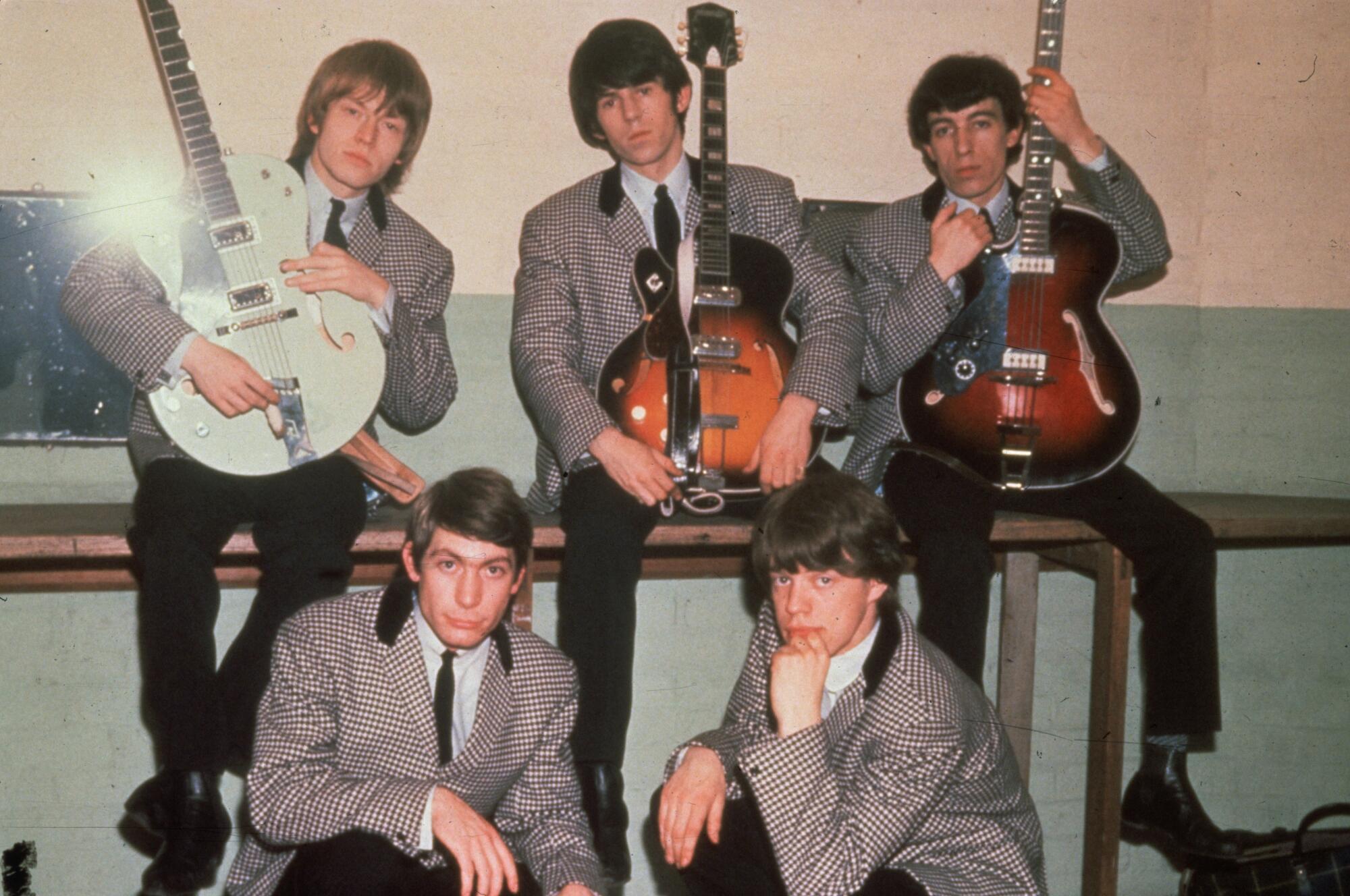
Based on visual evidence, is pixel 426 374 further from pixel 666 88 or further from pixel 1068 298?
pixel 1068 298

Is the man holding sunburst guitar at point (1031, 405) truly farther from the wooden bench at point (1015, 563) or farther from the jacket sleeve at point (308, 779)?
the jacket sleeve at point (308, 779)

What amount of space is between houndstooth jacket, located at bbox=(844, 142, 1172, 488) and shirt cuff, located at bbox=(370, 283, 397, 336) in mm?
1103

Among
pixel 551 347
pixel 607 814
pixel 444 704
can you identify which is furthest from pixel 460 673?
pixel 551 347

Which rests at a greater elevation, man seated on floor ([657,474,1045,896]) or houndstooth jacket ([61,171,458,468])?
houndstooth jacket ([61,171,458,468])

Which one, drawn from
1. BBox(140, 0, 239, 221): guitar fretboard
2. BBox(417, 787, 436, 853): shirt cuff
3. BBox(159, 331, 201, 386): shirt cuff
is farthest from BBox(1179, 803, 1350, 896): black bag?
BBox(140, 0, 239, 221): guitar fretboard

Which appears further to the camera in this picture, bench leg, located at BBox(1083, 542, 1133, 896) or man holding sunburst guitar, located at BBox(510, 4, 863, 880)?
bench leg, located at BBox(1083, 542, 1133, 896)

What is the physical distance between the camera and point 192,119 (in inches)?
106

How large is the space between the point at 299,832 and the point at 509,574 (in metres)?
0.55

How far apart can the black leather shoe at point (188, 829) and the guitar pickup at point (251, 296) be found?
Result: 36.1 inches

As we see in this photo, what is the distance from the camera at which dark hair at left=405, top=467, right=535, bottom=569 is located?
7.62 feet

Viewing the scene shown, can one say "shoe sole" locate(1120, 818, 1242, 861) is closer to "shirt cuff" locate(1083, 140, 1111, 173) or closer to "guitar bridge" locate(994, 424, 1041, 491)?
"guitar bridge" locate(994, 424, 1041, 491)

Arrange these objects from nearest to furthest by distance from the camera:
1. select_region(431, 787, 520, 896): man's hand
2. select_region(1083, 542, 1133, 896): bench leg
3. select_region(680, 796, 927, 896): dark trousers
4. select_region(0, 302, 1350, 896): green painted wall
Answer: select_region(431, 787, 520, 896): man's hand < select_region(680, 796, 927, 896): dark trousers < select_region(1083, 542, 1133, 896): bench leg < select_region(0, 302, 1350, 896): green painted wall

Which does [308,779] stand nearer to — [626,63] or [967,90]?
[626,63]

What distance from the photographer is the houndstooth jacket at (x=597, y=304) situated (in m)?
2.87
